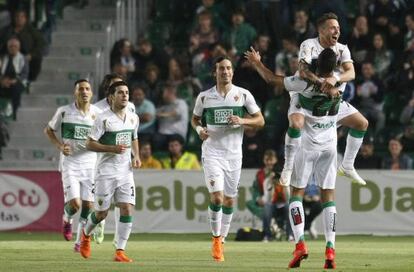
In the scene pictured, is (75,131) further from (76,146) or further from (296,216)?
(296,216)

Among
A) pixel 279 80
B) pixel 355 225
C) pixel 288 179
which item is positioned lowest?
pixel 355 225

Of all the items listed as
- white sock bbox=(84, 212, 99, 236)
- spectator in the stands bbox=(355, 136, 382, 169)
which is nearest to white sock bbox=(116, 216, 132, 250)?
white sock bbox=(84, 212, 99, 236)

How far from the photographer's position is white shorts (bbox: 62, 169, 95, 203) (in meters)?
22.0

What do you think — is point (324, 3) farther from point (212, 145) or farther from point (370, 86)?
point (212, 145)

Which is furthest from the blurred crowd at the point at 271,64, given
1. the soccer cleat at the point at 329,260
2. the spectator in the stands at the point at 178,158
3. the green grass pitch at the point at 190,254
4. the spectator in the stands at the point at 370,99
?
the soccer cleat at the point at 329,260

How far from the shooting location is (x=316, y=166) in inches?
667

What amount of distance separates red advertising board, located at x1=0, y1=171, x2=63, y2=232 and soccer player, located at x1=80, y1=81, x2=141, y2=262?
791 cm

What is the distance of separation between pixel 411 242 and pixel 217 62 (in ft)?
21.4

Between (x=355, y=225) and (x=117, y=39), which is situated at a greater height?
(x=117, y=39)

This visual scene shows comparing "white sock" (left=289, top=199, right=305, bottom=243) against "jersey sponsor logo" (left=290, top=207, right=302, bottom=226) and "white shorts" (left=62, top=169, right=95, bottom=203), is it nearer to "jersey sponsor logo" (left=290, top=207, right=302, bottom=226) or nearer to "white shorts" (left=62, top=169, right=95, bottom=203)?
"jersey sponsor logo" (left=290, top=207, right=302, bottom=226)

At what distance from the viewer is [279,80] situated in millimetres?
16641

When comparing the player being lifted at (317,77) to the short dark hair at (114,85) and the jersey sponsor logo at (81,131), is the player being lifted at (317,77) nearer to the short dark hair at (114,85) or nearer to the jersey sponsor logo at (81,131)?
the short dark hair at (114,85)

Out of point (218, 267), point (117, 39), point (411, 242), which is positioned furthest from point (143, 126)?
point (218, 267)

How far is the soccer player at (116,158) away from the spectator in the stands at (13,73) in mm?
11810
